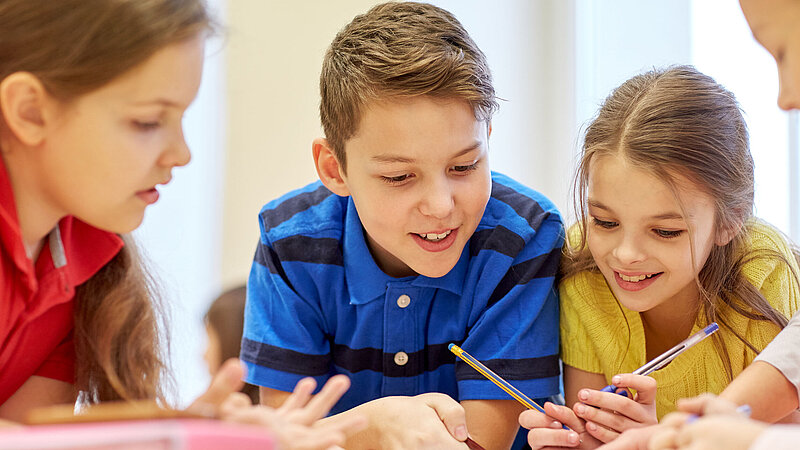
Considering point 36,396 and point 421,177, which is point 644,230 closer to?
point 421,177

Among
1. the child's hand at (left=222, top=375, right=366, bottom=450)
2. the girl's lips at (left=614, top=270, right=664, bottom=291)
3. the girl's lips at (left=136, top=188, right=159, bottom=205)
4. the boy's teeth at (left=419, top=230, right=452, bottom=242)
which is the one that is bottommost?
the child's hand at (left=222, top=375, right=366, bottom=450)

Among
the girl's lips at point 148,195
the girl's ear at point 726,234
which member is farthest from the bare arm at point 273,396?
the girl's ear at point 726,234

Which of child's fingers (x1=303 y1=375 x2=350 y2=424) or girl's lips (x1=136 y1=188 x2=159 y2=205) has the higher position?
girl's lips (x1=136 y1=188 x2=159 y2=205)

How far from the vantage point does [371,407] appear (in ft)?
2.83

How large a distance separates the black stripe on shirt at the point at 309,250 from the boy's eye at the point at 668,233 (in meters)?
0.38

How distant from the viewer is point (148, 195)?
73 cm

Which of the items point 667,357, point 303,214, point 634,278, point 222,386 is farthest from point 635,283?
point 222,386

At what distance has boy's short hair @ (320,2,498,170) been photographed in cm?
87

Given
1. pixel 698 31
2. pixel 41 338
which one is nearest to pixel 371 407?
pixel 41 338

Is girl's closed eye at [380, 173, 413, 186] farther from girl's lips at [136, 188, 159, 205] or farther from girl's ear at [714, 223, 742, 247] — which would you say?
girl's ear at [714, 223, 742, 247]

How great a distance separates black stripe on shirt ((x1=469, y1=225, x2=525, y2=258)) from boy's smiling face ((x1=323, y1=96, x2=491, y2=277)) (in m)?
0.04

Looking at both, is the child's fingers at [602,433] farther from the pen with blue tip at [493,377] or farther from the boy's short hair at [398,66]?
the boy's short hair at [398,66]

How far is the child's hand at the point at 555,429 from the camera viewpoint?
2.58 ft

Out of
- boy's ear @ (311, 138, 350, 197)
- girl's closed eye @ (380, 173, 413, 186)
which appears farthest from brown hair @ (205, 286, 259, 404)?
girl's closed eye @ (380, 173, 413, 186)
